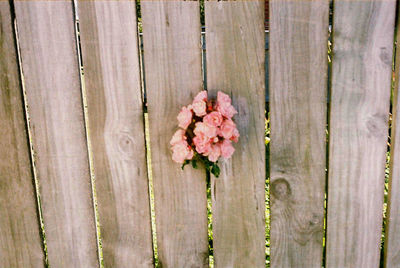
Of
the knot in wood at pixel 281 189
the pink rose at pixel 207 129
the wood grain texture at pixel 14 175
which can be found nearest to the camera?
the pink rose at pixel 207 129

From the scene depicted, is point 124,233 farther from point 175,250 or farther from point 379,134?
point 379,134

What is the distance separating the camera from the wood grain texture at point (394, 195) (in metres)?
1.66

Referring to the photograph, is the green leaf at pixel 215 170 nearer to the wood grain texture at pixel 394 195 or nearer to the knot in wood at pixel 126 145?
the knot in wood at pixel 126 145

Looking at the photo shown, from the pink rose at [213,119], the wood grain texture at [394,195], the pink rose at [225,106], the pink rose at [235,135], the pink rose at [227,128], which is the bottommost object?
the wood grain texture at [394,195]

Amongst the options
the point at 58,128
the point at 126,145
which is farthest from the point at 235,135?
the point at 58,128

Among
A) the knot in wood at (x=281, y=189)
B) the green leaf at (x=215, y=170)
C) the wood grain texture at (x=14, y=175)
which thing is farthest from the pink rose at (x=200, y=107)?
the wood grain texture at (x=14, y=175)

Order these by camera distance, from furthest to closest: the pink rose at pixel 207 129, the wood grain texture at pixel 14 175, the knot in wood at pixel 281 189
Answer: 1. the knot in wood at pixel 281 189
2. the wood grain texture at pixel 14 175
3. the pink rose at pixel 207 129

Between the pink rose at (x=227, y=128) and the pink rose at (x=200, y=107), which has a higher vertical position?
the pink rose at (x=200, y=107)

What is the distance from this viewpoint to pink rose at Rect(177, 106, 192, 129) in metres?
1.55

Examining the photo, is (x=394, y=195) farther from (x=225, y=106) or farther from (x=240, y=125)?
(x=225, y=106)

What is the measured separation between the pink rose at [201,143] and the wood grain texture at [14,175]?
28.7 inches

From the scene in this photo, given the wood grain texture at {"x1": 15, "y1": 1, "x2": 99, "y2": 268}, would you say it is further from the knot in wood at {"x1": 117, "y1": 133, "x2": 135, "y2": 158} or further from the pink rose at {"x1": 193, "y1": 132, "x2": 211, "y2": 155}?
the pink rose at {"x1": 193, "y1": 132, "x2": 211, "y2": 155}

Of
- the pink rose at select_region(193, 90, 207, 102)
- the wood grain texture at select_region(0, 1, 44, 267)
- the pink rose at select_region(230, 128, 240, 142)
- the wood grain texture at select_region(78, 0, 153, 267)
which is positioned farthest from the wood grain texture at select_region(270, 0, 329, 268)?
the wood grain texture at select_region(0, 1, 44, 267)

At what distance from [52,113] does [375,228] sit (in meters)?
1.46
